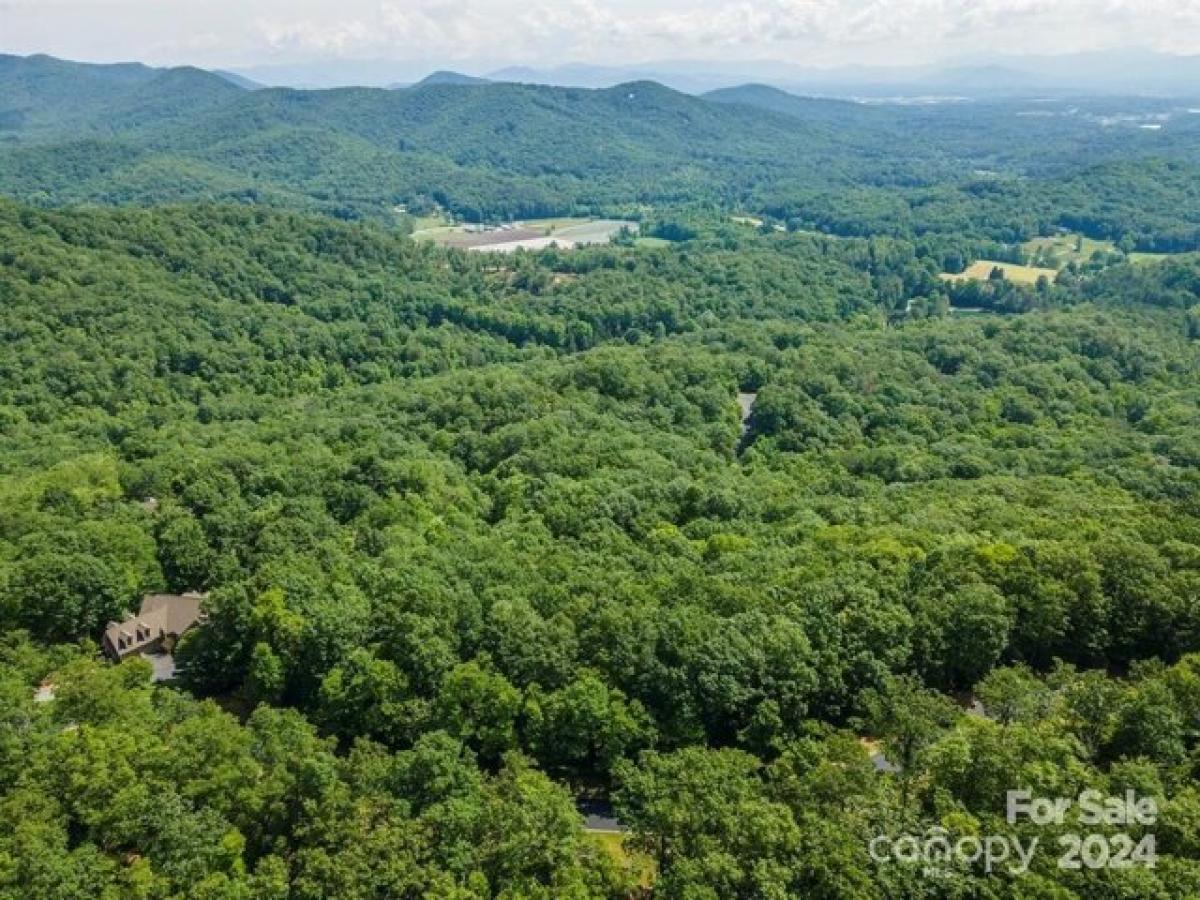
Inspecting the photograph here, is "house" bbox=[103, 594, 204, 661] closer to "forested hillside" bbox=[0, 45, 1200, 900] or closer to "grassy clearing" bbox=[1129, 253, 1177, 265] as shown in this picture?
"forested hillside" bbox=[0, 45, 1200, 900]

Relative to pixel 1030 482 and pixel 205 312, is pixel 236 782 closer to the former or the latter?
Answer: pixel 1030 482

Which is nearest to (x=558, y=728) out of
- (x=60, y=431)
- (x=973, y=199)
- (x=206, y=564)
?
(x=206, y=564)

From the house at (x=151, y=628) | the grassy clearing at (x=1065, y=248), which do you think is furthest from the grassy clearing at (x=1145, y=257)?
the house at (x=151, y=628)

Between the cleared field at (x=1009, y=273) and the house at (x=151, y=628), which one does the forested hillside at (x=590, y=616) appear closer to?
the house at (x=151, y=628)

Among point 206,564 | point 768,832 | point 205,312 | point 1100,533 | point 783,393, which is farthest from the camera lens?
point 205,312

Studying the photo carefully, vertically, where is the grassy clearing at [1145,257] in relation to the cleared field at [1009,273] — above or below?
above

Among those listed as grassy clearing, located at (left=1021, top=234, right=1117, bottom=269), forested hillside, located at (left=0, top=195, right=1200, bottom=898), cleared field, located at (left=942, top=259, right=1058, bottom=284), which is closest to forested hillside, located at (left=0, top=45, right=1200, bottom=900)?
forested hillside, located at (left=0, top=195, right=1200, bottom=898)

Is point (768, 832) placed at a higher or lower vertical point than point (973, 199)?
lower

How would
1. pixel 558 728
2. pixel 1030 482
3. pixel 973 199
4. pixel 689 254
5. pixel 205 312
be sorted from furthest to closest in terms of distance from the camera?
pixel 973 199
pixel 689 254
pixel 205 312
pixel 1030 482
pixel 558 728
